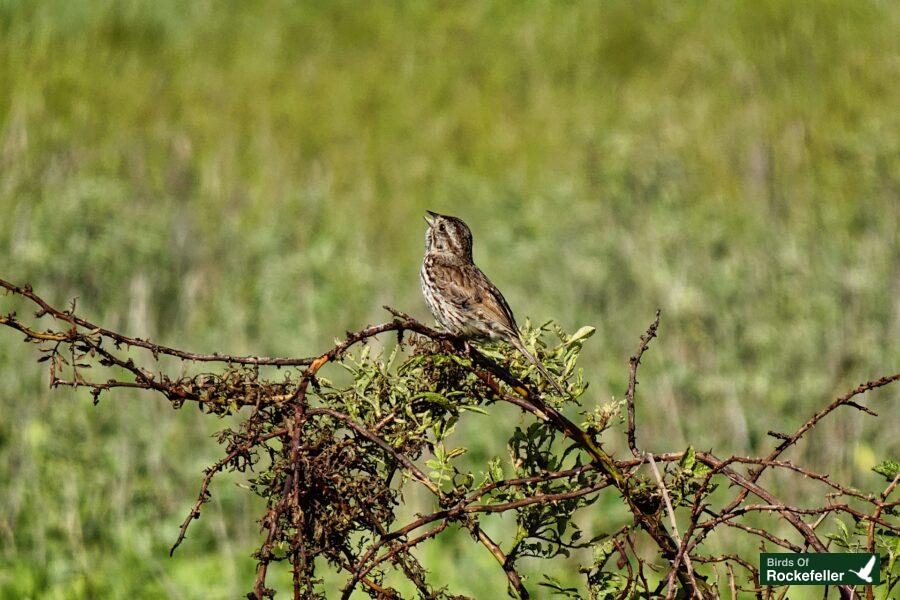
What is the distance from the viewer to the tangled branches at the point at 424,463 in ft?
7.59

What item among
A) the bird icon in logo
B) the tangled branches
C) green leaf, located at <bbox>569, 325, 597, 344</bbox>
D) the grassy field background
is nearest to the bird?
green leaf, located at <bbox>569, 325, 597, 344</bbox>

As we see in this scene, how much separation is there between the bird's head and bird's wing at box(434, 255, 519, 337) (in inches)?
5.7

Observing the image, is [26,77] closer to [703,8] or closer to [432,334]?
[703,8]

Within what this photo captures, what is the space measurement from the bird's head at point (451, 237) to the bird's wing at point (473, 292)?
144 mm

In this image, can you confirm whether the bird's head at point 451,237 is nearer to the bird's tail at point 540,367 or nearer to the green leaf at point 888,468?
the bird's tail at point 540,367

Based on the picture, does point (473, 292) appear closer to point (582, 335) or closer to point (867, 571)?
point (582, 335)

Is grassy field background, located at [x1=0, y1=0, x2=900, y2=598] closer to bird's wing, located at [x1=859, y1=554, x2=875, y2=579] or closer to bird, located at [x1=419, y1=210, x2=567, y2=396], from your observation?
bird, located at [x1=419, y1=210, x2=567, y2=396]

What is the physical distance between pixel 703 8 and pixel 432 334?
14155 mm

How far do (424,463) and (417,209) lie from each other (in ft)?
27.8

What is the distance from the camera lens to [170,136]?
1146cm

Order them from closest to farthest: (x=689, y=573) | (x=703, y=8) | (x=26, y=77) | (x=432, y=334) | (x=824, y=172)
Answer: (x=689, y=573), (x=432, y=334), (x=824, y=172), (x=26, y=77), (x=703, y=8)

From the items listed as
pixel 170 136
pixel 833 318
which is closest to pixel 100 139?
pixel 170 136

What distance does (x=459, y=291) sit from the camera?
4.74 meters

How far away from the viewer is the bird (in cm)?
446
